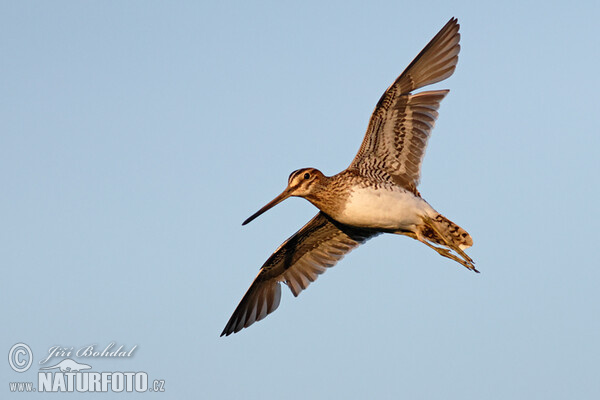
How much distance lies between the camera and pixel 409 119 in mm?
11766

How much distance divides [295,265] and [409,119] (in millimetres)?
3219

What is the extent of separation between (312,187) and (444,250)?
2100 millimetres

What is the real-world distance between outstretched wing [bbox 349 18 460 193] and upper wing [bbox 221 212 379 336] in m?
1.44

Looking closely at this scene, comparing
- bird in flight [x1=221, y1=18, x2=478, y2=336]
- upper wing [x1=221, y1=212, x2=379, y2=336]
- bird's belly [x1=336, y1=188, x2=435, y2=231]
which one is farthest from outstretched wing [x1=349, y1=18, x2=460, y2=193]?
upper wing [x1=221, y1=212, x2=379, y2=336]

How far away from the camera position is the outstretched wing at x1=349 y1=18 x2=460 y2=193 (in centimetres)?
1167

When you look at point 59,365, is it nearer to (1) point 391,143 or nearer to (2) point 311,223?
(2) point 311,223

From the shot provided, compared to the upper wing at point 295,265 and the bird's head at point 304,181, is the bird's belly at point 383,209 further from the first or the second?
the upper wing at point 295,265

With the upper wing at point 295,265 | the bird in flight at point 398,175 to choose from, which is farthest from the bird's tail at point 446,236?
the upper wing at point 295,265

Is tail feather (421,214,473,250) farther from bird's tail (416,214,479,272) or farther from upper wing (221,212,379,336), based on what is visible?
upper wing (221,212,379,336)

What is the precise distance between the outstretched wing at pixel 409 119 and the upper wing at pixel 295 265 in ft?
4.72

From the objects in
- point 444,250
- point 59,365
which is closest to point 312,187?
point 444,250

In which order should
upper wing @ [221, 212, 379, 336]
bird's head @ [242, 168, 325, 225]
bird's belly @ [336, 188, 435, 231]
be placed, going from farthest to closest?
upper wing @ [221, 212, 379, 336] < bird's head @ [242, 168, 325, 225] < bird's belly @ [336, 188, 435, 231]

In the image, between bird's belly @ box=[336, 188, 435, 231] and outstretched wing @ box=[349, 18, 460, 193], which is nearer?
bird's belly @ box=[336, 188, 435, 231]

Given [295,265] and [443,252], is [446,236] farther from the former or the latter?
[295,265]
